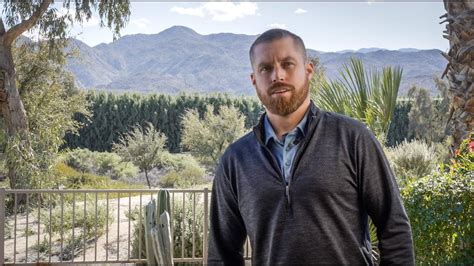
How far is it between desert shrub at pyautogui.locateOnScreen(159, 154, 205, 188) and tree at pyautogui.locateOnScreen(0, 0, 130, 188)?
Answer: 439 cm

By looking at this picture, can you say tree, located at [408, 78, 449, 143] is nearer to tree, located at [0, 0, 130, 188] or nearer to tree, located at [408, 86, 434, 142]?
tree, located at [408, 86, 434, 142]

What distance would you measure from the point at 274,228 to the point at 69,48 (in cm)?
1295

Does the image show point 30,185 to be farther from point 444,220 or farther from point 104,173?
point 444,220

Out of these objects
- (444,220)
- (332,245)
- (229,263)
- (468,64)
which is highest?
(468,64)

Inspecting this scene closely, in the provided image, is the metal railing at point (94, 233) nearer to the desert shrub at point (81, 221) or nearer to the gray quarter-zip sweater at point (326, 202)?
the desert shrub at point (81, 221)

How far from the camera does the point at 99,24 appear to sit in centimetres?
1211

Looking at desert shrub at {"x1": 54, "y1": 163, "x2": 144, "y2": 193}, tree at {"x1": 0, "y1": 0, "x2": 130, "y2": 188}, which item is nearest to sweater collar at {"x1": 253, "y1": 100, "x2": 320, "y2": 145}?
tree at {"x1": 0, "y1": 0, "x2": 130, "y2": 188}

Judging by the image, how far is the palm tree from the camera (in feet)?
13.9

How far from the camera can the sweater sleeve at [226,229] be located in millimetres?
1631

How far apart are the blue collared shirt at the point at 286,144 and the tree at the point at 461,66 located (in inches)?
148

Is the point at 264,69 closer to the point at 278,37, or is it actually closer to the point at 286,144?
the point at 278,37

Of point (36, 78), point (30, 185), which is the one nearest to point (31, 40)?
point (36, 78)

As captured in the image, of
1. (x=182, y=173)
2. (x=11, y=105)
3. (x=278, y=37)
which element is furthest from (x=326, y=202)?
(x=182, y=173)

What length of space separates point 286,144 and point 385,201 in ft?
1.02
